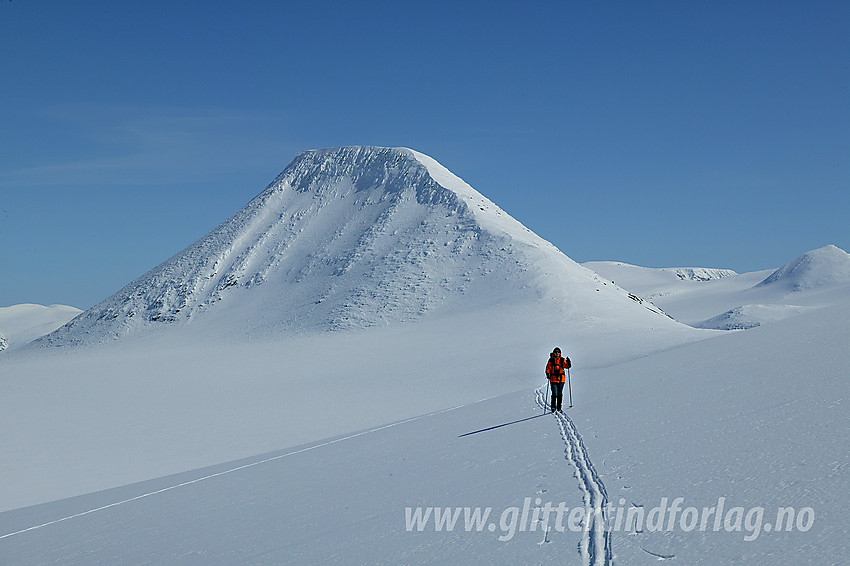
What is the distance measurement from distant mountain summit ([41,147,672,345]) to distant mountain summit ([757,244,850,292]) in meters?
112

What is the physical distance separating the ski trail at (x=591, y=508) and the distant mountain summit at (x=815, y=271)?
162972 millimetres

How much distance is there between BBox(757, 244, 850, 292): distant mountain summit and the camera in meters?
149

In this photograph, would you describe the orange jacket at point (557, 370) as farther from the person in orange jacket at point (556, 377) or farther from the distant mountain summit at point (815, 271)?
the distant mountain summit at point (815, 271)

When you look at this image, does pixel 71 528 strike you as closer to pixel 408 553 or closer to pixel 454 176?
pixel 408 553

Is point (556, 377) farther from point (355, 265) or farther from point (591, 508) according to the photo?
point (355, 265)

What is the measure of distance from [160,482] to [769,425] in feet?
42.8

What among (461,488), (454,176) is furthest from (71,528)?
(454,176)

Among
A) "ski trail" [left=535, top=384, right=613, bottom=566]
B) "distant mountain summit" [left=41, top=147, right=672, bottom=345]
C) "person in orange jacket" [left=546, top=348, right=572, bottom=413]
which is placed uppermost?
"distant mountain summit" [left=41, top=147, right=672, bottom=345]

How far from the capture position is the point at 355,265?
66125 mm

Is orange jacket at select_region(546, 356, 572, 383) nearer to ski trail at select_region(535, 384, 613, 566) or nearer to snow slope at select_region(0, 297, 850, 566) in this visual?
snow slope at select_region(0, 297, 850, 566)

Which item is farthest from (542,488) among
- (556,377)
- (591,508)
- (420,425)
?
(420,425)

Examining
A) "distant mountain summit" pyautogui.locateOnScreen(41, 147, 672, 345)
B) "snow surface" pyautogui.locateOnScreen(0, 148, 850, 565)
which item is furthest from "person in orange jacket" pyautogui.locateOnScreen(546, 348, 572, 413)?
"distant mountain summit" pyautogui.locateOnScreen(41, 147, 672, 345)

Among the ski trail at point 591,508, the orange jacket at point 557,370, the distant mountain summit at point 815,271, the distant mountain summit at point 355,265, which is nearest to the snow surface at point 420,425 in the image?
the ski trail at point 591,508

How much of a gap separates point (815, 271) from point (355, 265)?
140971 millimetres
